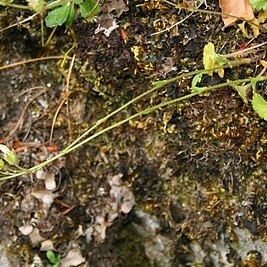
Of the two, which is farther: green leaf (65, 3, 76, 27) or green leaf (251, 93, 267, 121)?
green leaf (65, 3, 76, 27)

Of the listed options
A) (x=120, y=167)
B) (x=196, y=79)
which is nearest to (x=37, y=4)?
(x=196, y=79)

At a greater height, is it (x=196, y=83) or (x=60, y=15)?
(x=60, y=15)

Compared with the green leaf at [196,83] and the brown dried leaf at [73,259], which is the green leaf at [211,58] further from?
the brown dried leaf at [73,259]

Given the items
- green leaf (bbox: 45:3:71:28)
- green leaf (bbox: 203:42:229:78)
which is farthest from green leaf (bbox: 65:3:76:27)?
green leaf (bbox: 203:42:229:78)

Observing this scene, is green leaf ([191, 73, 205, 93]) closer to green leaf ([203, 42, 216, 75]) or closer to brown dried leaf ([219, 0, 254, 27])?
green leaf ([203, 42, 216, 75])

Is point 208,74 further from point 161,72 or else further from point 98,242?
point 98,242

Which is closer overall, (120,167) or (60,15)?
(60,15)

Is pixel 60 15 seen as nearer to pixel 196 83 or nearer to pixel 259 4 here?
pixel 196 83

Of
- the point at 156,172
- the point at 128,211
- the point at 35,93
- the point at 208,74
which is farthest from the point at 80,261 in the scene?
the point at 208,74
